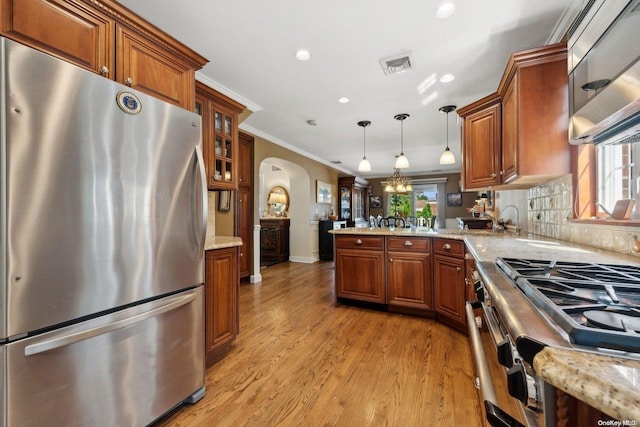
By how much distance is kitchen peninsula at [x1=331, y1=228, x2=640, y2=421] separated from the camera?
0.37 metres

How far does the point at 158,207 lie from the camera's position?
4.40 feet

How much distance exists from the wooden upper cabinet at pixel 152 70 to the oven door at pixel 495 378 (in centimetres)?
194

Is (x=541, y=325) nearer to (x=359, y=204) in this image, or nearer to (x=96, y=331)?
(x=96, y=331)

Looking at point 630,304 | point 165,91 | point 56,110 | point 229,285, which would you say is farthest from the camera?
point 229,285

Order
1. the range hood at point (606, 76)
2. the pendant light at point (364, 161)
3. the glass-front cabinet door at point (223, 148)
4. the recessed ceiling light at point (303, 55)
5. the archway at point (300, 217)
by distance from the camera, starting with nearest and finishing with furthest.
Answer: the range hood at point (606, 76)
the recessed ceiling light at point (303, 55)
the glass-front cabinet door at point (223, 148)
the pendant light at point (364, 161)
the archway at point (300, 217)

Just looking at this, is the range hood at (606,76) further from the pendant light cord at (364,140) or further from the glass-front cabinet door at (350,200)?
the glass-front cabinet door at (350,200)

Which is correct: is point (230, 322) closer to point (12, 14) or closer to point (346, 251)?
point (346, 251)

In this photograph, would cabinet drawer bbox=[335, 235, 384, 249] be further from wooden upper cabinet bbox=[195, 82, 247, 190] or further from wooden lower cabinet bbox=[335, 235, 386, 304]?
wooden upper cabinet bbox=[195, 82, 247, 190]

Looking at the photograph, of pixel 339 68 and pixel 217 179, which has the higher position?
pixel 339 68

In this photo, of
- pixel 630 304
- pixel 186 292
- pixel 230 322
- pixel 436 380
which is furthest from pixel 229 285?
pixel 630 304

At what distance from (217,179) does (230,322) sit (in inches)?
46.8

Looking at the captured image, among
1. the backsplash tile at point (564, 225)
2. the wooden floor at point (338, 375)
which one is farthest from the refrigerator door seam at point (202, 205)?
the backsplash tile at point (564, 225)

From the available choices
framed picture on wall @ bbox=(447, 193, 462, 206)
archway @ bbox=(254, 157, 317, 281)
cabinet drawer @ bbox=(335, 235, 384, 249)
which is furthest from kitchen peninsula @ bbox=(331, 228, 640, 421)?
framed picture on wall @ bbox=(447, 193, 462, 206)

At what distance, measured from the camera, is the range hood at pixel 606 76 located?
32.6 inches
